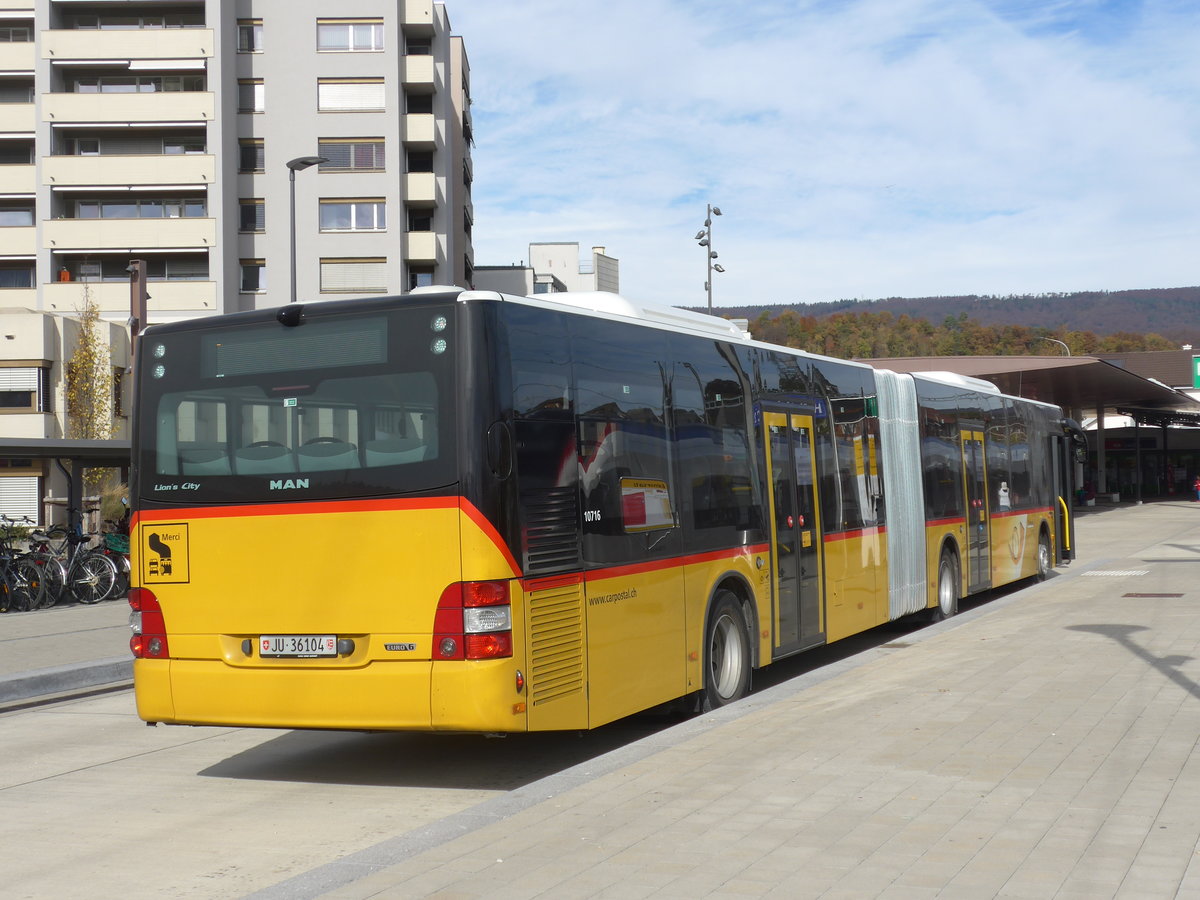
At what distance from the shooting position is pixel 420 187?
55.4 metres

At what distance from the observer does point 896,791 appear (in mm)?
6801

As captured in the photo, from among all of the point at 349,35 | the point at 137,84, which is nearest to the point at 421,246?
the point at 349,35

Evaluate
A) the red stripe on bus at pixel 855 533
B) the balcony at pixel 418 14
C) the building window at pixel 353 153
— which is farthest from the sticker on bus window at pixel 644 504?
the balcony at pixel 418 14

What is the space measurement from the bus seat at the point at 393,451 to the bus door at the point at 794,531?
4372mm

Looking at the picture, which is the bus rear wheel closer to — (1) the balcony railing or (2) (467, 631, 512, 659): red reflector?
(2) (467, 631, 512, 659): red reflector

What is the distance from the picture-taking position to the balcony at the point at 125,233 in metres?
52.9

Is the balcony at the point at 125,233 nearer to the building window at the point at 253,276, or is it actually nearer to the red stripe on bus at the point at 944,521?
the building window at the point at 253,276

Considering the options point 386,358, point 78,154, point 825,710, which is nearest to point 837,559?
point 825,710

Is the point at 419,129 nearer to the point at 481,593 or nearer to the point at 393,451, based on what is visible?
the point at 393,451

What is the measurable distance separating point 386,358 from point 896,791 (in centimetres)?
365

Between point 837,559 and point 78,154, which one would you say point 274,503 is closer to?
point 837,559

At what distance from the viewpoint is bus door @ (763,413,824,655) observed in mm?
11578

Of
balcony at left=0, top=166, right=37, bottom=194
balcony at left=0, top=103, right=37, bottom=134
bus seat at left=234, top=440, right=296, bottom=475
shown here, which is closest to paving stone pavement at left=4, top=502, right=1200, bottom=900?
bus seat at left=234, top=440, right=296, bottom=475

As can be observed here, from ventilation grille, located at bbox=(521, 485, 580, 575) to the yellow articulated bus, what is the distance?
0.02 meters
